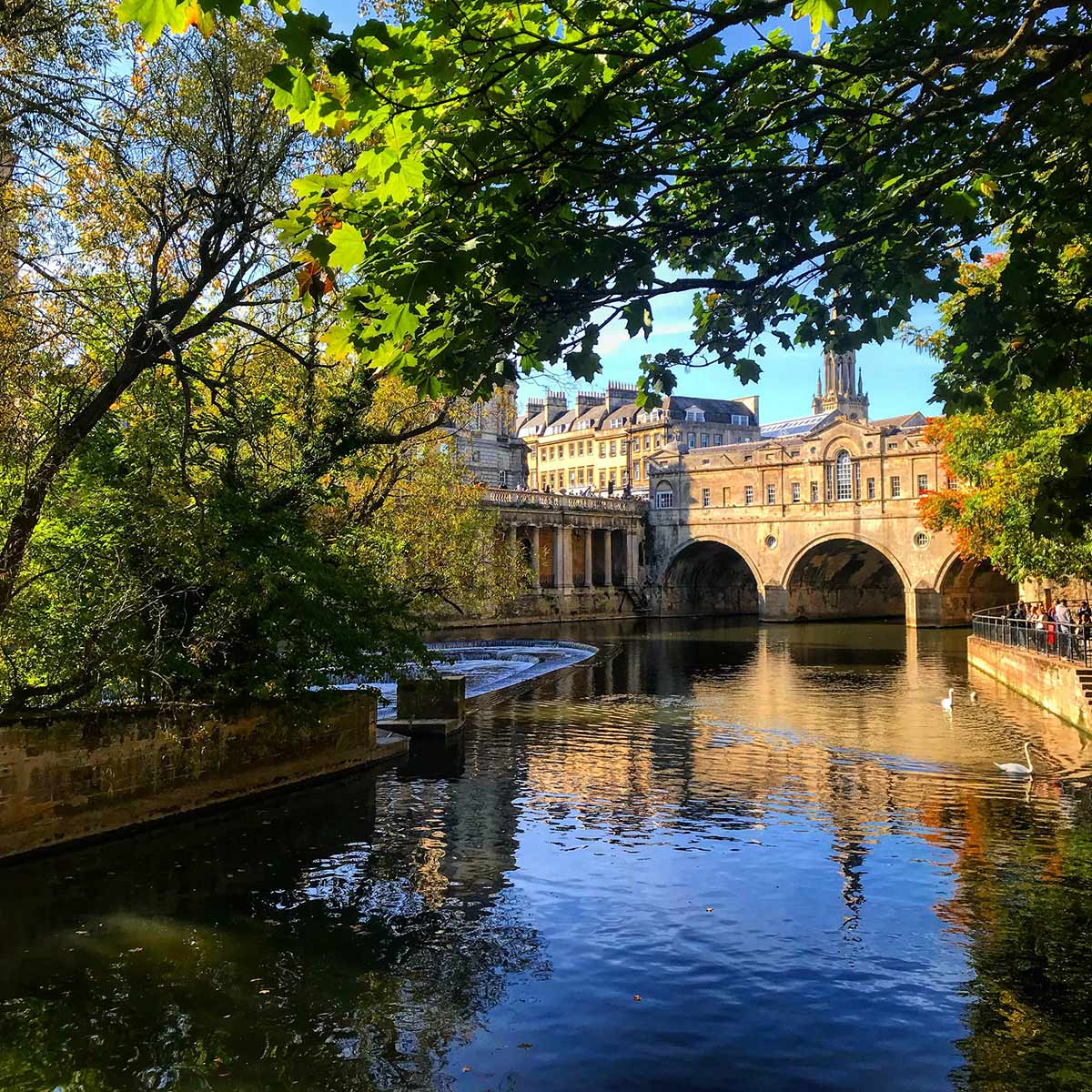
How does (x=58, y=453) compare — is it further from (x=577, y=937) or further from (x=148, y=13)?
(x=148, y=13)

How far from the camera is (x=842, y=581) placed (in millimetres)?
76812

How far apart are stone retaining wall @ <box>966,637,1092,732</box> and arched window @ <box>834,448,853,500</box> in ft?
115

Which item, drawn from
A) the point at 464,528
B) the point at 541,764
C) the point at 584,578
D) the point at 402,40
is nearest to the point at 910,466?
the point at 584,578

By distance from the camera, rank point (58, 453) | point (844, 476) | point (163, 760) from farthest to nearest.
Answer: point (844, 476) → point (163, 760) → point (58, 453)

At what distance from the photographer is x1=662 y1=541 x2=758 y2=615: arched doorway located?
263 feet

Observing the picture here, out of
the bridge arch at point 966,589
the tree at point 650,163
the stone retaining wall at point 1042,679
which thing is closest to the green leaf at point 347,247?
the tree at point 650,163

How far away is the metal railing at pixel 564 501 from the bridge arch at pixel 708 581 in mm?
5185

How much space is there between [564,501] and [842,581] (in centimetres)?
2233

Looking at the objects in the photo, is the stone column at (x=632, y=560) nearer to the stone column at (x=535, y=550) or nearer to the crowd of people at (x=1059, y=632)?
the stone column at (x=535, y=550)

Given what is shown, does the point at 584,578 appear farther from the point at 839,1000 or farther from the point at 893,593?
the point at 839,1000

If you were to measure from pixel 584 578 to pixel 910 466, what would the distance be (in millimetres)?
24845

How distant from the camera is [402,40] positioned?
5867mm

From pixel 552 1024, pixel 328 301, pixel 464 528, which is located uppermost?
pixel 328 301

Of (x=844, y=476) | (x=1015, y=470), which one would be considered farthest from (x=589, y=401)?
(x=1015, y=470)
